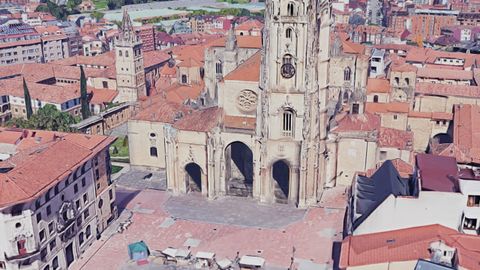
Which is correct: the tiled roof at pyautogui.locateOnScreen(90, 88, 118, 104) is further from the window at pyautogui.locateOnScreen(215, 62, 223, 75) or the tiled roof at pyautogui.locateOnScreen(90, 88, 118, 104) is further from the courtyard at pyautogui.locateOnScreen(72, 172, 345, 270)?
the courtyard at pyautogui.locateOnScreen(72, 172, 345, 270)

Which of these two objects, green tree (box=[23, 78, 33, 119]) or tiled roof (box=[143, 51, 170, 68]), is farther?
tiled roof (box=[143, 51, 170, 68])

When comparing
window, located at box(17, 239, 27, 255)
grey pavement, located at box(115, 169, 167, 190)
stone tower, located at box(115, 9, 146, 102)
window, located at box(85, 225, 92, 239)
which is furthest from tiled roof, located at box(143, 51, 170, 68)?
window, located at box(17, 239, 27, 255)

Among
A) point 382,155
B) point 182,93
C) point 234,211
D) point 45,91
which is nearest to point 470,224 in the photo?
point 382,155

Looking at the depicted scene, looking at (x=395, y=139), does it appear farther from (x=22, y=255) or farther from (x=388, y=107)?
(x=22, y=255)

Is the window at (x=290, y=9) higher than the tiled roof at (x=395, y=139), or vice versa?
the window at (x=290, y=9)

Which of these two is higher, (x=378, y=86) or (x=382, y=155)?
(x=378, y=86)

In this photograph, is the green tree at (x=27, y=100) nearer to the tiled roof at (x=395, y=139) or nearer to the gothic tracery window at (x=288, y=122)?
the gothic tracery window at (x=288, y=122)

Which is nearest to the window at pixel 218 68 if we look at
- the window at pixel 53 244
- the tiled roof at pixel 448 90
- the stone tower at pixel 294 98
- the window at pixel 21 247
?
the stone tower at pixel 294 98
